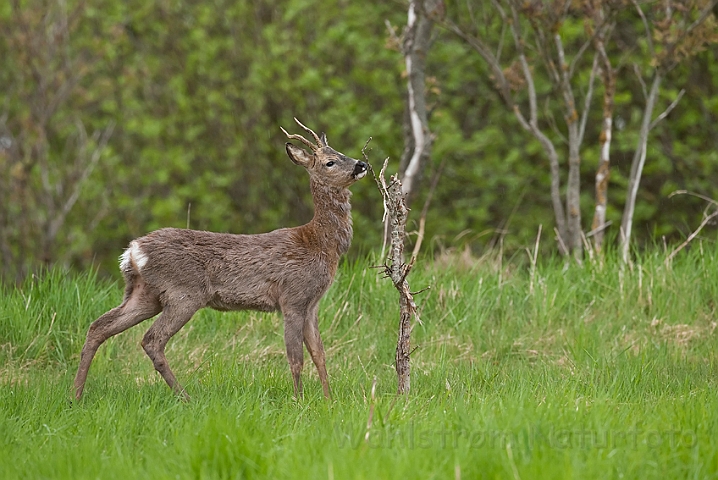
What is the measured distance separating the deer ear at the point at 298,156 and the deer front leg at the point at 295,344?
→ 961mm

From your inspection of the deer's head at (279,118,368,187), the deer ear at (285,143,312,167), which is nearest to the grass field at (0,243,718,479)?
the deer's head at (279,118,368,187)

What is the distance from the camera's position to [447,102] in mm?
13117

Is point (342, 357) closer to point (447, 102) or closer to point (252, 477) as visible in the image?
point (252, 477)

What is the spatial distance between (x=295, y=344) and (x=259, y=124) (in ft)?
28.6

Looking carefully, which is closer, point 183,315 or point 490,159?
point 183,315

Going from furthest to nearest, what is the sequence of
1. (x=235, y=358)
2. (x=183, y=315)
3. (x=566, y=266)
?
(x=566, y=266)
(x=235, y=358)
(x=183, y=315)

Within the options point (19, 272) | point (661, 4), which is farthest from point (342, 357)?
point (19, 272)

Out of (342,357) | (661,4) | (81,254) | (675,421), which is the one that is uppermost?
(661,4)

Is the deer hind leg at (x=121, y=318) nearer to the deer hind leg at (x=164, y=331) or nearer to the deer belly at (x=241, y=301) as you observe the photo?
the deer hind leg at (x=164, y=331)

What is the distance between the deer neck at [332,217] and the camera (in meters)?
5.90

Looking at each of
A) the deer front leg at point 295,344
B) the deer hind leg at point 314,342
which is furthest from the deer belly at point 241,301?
the deer hind leg at point 314,342

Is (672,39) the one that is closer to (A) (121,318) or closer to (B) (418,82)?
(B) (418,82)

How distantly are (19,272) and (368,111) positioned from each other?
17.0 ft

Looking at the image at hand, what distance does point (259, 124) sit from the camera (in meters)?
13.9
